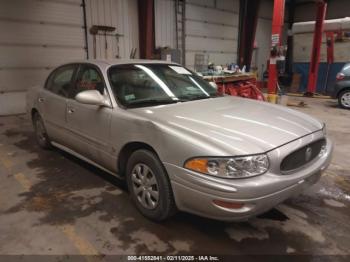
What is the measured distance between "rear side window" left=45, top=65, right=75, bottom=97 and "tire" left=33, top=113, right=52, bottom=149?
53cm

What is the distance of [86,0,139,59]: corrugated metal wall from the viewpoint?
841cm

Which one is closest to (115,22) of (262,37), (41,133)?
(41,133)

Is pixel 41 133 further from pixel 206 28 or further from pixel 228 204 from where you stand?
pixel 206 28

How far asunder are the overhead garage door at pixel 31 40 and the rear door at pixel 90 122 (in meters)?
5.01

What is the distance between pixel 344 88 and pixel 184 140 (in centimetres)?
757

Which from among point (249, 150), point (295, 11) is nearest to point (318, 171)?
point (249, 150)

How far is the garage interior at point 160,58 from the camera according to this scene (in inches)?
87.6

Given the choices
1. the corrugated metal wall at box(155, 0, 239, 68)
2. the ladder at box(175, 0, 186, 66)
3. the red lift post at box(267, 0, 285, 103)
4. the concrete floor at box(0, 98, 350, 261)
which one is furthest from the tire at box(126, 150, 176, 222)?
the ladder at box(175, 0, 186, 66)

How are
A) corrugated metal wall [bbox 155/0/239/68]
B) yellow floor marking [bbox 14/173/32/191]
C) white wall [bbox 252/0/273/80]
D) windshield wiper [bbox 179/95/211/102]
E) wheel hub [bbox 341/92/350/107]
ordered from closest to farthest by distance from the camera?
1. windshield wiper [bbox 179/95/211/102]
2. yellow floor marking [bbox 14/173/32/191]
3. wheel hub [bbox 341/92/350/107]
4. corrugated metal wall [bbox 155/0/239/68]
5. white wall [bbox 252/0/273/80]

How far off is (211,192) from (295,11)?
58.1 ft

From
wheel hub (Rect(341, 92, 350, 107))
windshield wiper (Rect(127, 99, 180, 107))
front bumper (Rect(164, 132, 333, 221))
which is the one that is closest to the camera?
front bumper (Rect(164, 132, 333, 221))

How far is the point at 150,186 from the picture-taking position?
7.68ft

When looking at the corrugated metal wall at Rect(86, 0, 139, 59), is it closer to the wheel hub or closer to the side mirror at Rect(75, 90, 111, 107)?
the side mirror at Rect(75, 90, 111, 107)

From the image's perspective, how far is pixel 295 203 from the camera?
9.21ft
